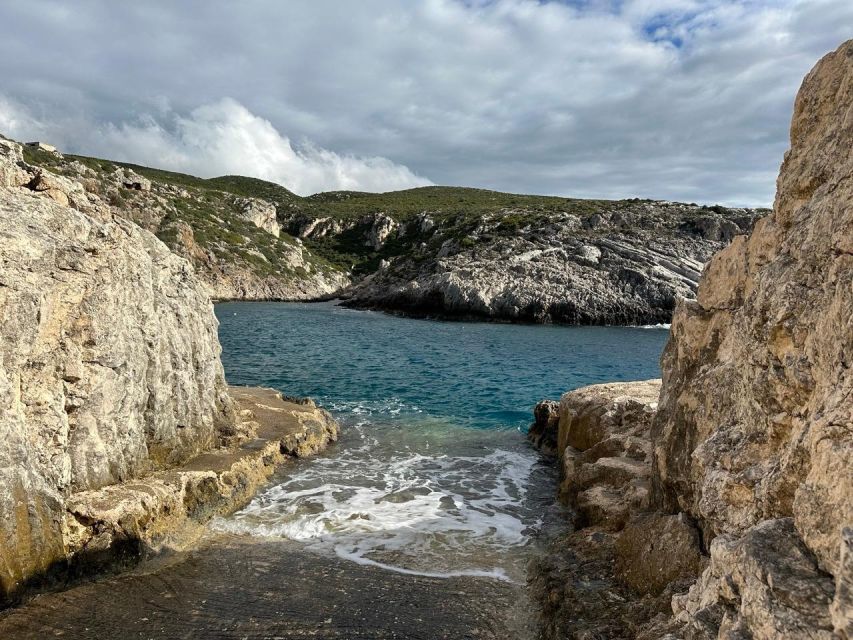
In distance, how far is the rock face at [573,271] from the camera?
70.0 meters

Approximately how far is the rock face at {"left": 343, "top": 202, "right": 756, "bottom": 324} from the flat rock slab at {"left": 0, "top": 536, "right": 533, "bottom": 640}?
62.2 metres

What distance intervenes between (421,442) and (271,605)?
11298 millimetres

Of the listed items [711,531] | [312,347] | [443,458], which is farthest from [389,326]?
[711,531]

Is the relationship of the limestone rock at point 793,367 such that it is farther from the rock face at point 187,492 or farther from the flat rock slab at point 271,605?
the rock face at point 187,492

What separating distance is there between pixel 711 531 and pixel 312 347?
37.4 meters

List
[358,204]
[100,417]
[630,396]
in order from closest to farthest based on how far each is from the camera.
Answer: [100,417], [630,396], [358,204]

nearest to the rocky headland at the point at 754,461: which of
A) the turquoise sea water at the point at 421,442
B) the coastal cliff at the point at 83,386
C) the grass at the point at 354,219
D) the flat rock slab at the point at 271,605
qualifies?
the flat rock slab at the point at 271,605

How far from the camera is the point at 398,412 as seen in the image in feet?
78.7

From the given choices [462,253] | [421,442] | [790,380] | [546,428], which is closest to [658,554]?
[790,380]

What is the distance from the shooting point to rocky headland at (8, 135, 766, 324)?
71.3 meters

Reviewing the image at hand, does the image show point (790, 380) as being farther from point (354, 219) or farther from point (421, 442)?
point (354, 219)

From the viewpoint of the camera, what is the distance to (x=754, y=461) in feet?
19.7

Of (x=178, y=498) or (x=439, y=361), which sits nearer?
(x=178, y=498)

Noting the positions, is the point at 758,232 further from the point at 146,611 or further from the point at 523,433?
the point at 523,433
